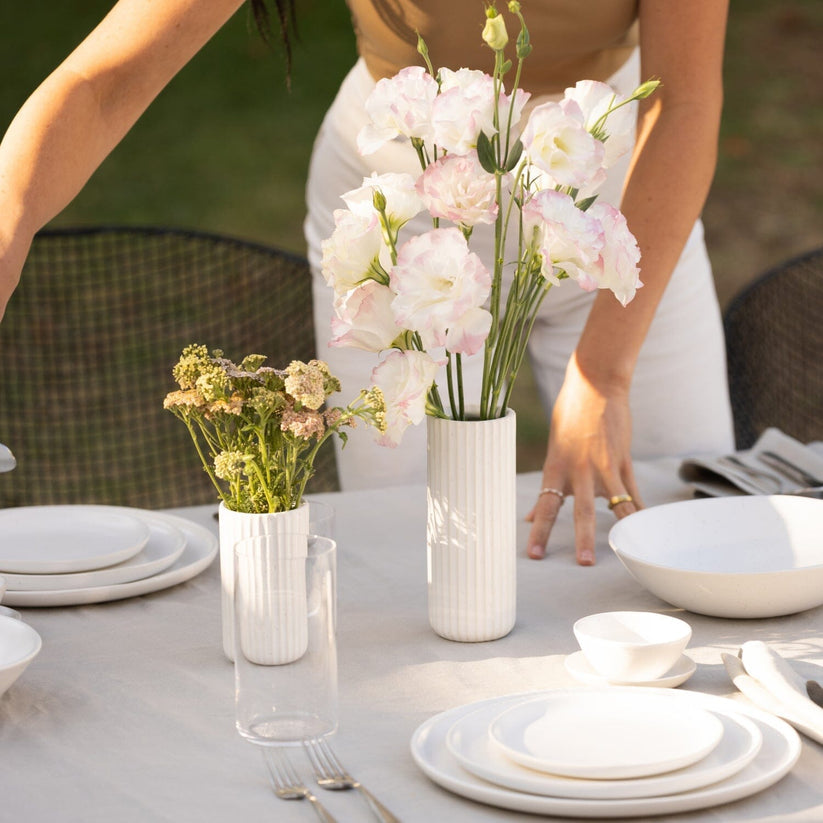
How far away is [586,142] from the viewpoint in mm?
957

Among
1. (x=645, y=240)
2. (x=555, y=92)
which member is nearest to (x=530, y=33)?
(x=555, y=92)

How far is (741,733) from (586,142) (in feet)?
1.45

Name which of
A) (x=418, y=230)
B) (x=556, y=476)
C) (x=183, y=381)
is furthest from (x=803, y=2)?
(x=183, y=381)

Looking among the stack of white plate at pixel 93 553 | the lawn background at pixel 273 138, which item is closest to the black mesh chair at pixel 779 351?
the stack of white plate at pixel 93 553

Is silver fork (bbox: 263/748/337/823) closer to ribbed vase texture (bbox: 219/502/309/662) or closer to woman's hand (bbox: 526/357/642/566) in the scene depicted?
ribbed vase texture (bbox: 219/502/309/662)

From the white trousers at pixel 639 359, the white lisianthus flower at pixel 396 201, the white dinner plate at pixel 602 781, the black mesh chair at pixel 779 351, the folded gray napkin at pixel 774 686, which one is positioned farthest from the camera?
the black mesh chair at pixel 779 351

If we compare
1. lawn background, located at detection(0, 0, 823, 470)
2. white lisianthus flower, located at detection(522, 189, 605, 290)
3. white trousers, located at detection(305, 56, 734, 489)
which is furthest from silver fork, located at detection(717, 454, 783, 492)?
lawn background, located at detection(0, 0, 823, 470)

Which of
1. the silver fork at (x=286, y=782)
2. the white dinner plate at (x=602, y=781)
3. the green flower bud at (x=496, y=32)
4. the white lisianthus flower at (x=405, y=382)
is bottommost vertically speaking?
the silver fork at (x=286, y=782)

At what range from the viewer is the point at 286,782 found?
2.78 ft

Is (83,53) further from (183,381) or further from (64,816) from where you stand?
(64,816)

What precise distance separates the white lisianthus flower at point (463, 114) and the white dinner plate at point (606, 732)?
16.4 inches

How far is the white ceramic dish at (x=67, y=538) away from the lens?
1.21 metres

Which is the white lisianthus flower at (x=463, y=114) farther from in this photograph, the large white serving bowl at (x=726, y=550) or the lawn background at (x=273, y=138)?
the lawn background at (x=273, y=138)

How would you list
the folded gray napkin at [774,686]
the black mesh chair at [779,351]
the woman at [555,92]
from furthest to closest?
the black mesh chair at [779,351], the woman at [555,92], the folded gray napkin at [774,686]
